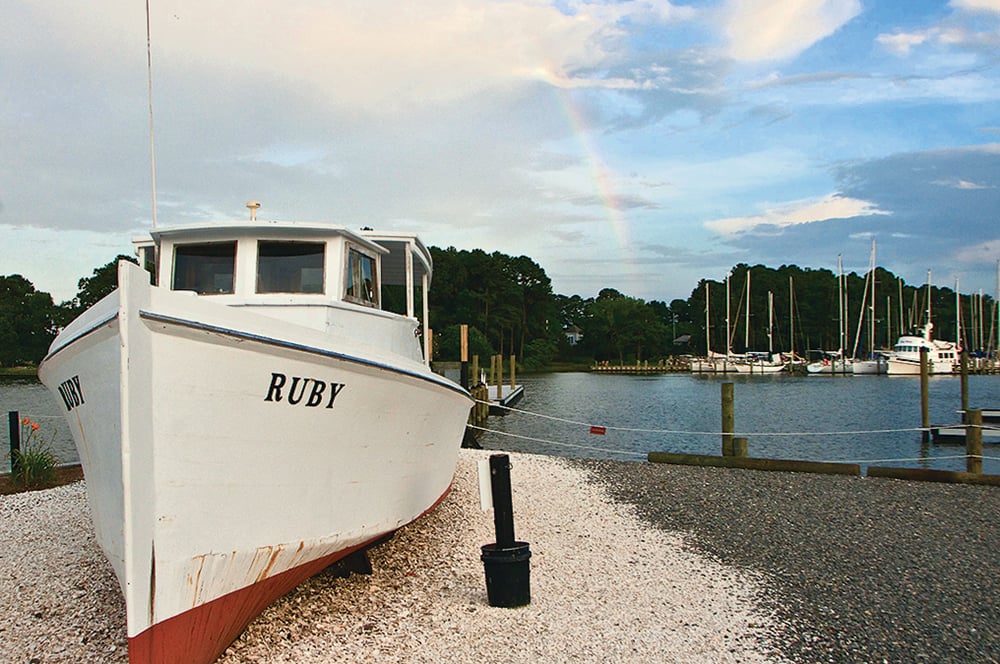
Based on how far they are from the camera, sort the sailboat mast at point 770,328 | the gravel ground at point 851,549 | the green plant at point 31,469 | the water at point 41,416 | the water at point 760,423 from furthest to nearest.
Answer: the sailboat mast at point 770,328 → the water at point 760,423 → the water at point 41,416 → the green plant at point 31,469 → the gravel ground at point 851,549

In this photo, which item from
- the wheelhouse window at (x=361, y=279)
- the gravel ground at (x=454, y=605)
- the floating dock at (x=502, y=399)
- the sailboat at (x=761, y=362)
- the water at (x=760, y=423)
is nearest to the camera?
the gravel ground at (x=454, y=605)

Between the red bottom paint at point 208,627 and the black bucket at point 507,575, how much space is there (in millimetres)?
1329

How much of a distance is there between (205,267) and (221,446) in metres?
2.83

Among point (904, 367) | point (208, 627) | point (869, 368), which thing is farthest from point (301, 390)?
point (869, 368)

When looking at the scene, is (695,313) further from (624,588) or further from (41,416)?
(624,588)

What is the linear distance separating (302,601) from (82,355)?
2.52 metres

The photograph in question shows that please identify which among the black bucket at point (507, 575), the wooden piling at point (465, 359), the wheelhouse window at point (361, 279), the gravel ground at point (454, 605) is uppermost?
the wheelhouse window at point (361, 279)

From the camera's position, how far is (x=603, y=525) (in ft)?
28.5

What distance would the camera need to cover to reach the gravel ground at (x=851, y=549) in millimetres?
5504

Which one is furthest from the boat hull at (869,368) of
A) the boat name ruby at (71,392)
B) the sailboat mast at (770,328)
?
the boat name ruby at (71,392)

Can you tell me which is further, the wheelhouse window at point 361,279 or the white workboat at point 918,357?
the white workboat at point 918,357

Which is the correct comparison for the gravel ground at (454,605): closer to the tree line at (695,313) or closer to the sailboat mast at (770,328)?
the tree line at (695,313)

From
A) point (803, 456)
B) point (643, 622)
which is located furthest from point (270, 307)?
point (803, 456)

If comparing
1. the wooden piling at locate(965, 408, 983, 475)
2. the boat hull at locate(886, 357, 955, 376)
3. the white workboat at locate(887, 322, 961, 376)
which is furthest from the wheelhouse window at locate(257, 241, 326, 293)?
the boat hull at locate(886, 357, 955, 376)
